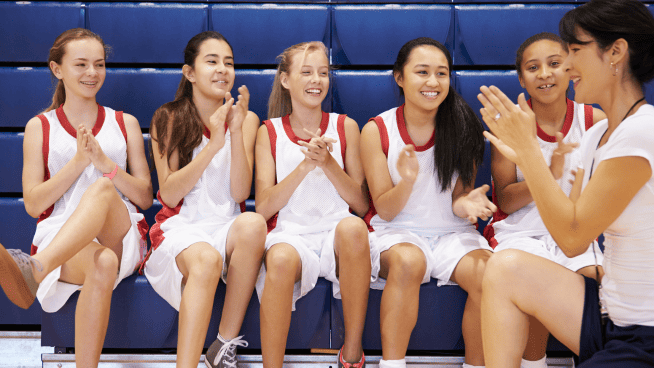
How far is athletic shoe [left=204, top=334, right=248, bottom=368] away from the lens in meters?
1.54

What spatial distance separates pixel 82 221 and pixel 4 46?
1064mm

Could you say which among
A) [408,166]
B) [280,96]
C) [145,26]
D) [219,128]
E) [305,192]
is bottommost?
[305,192]

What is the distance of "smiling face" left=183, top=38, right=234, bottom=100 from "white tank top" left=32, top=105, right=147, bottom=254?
0.31 meters

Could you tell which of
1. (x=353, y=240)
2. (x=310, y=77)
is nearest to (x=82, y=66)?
(x=310, y=77)

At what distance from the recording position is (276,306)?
1.49 metres

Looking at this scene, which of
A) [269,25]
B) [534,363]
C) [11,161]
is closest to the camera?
[534,363]

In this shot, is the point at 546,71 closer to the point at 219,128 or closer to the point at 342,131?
the point at 342,131

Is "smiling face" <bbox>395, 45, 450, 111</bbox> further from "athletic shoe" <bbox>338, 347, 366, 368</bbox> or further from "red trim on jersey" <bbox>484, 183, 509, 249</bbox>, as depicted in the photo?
"athletic shoe" <bbox>338, 347, 366, 368</bbox>

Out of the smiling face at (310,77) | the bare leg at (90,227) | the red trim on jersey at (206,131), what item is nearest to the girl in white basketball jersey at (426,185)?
the smiling face at (310,77)

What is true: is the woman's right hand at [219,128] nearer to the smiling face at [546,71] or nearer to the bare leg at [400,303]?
the bare leg at [400,303]

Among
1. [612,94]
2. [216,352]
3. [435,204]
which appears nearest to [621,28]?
[612,94]

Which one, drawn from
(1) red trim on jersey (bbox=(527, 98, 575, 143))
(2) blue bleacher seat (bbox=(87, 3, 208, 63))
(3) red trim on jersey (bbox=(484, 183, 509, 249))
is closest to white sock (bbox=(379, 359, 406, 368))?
(3) red trim on jersey (bbox=(484, 183, 509, 249))

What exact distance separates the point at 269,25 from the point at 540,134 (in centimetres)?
108

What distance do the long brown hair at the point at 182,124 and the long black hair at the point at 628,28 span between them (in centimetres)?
123
